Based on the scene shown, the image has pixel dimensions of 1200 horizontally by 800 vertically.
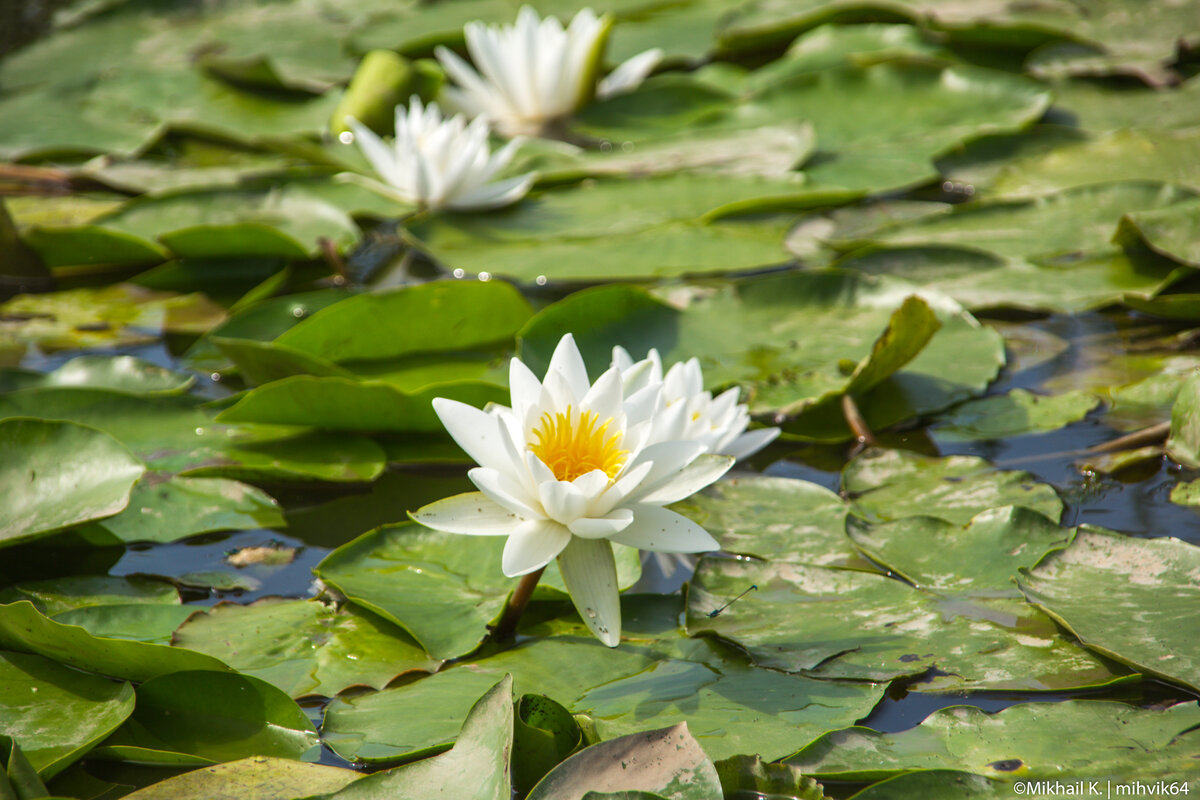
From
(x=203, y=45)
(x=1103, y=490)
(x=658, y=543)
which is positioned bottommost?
(x=1103, y=490)

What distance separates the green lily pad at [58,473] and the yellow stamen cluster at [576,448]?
75cm

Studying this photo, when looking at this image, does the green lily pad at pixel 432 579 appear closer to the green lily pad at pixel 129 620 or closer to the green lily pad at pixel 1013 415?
the green lily pad at pixel 129 620

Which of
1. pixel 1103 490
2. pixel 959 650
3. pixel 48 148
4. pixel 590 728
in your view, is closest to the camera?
pixel 590 728

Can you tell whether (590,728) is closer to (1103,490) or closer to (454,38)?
(1103,490)

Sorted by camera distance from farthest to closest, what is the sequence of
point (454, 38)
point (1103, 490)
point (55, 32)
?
1. point (55, 32)
2. point (454, 38)
3. point (1103, 490)

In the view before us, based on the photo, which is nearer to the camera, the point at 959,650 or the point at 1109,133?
the point at 959,650

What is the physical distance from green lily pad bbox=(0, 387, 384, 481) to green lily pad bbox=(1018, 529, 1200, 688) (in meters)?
1.23

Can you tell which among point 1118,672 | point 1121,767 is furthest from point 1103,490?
point 1121,767

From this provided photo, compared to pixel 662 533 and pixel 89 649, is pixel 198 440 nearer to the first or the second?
pixel 89 649

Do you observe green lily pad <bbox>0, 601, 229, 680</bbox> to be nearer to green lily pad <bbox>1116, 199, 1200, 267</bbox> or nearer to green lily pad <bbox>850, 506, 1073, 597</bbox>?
green lily pad <bbox>850, 506, 1073, 597</bbox>

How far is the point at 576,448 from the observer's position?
1.39 m

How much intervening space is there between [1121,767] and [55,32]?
16.8 feet

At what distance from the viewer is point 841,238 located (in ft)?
9.05

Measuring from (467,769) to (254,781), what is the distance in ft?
0.91
